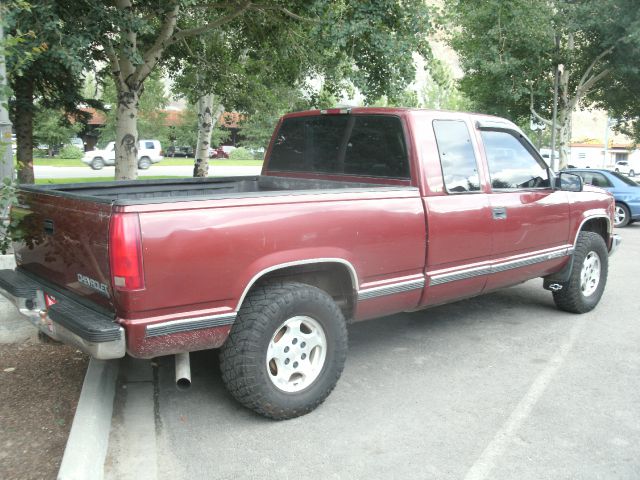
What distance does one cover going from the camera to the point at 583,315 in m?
6.40

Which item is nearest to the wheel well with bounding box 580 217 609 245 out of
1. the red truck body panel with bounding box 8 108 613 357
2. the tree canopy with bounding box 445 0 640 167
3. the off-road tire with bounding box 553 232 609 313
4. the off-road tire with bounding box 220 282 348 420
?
the off-road tire with bounding box 553 232 609 313

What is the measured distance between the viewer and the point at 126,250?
2996 mm

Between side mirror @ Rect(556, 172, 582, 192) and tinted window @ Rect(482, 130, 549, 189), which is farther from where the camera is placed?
side mirror @ Rect(556, 172, 582, 192)

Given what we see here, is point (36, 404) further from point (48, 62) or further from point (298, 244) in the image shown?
point (48, 62)

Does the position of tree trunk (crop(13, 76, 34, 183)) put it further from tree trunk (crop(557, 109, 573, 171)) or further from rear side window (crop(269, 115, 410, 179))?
tree trunk (crop(557, 109, 573, 171))

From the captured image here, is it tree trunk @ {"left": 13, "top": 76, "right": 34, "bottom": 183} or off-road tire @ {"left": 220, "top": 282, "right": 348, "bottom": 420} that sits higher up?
tree trunk @ {"left": 13, "top": 76, "right": 34, "bottom": 183}

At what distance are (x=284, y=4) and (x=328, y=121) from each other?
29.7ft

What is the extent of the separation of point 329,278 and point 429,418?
1.14m

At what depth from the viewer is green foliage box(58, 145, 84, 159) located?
176 ft

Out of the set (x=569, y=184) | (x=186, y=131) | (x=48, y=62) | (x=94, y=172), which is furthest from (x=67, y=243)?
(x=186, y=131)

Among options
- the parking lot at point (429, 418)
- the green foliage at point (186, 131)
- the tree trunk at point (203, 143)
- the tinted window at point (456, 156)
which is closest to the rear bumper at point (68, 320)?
the parking lot at point (429, 418)

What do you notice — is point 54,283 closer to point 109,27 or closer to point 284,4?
point 109,27

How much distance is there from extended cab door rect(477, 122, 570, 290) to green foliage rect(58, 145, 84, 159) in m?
54.1

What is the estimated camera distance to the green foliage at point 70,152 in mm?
53500
